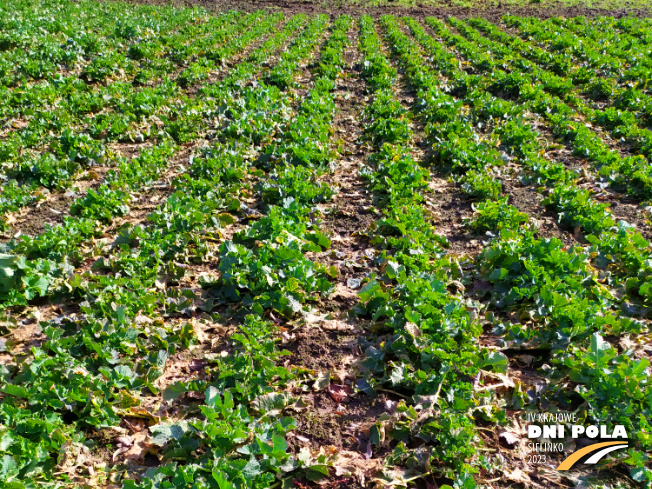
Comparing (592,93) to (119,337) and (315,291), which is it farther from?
(119,337)

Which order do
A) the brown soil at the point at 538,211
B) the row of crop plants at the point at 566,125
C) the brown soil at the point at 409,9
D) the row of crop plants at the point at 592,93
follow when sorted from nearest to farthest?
the brown soil at the point at 538,211, the row of crop plants at the point at 566,125, the row of crop plants at the point at 592,93, the brown soil at the point at 409,9

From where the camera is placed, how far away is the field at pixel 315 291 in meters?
3.29

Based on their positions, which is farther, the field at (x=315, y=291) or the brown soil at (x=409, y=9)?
the brown soil at (x=409, y=9)

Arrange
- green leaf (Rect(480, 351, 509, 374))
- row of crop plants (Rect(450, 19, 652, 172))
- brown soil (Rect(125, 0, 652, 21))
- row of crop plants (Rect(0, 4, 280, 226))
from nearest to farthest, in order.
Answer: green leaf (Rect(480, 351, 509, 374)) → row of crop plants (Rect(0, 4, 280, 226)) → row of crop plants (Rect(450, 19, 652, 172)) → brown soil (Rect(125, 0, 652, 21))

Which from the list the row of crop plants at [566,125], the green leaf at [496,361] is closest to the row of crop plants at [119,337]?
the green leaf at [496,361]

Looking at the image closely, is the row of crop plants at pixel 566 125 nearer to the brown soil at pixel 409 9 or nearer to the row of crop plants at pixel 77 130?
the row of crop plants at pixel 77 130

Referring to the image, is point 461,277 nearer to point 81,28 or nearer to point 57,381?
point 57,381

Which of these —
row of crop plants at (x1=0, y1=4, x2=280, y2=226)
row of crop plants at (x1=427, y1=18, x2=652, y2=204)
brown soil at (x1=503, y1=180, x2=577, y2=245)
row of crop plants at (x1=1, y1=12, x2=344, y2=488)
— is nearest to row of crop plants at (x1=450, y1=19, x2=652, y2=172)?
row of crop plants at (x1=427, y1=18, x2=652, y2=204)

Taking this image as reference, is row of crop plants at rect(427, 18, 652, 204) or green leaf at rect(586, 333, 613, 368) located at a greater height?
row of crop plants at rect(427, 18, 652, 204)

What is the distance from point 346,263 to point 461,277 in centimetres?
142

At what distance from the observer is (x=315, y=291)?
514 centimetres

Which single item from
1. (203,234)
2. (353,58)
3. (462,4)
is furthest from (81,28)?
(462,4)

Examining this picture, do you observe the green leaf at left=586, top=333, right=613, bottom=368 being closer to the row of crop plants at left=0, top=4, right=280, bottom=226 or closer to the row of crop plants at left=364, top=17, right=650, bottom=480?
the row of crop plants at left=364, top=17, right=650, bottom=480

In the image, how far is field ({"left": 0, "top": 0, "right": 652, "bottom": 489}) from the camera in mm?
3291
